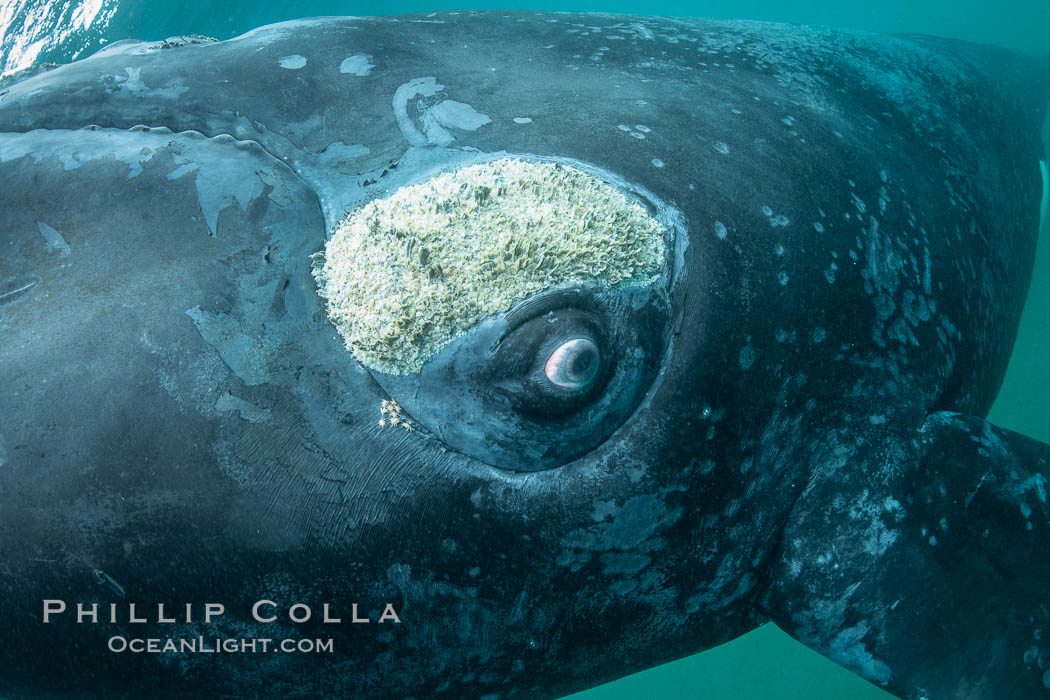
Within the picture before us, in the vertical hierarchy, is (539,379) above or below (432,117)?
below

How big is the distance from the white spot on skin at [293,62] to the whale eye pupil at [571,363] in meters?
1.97

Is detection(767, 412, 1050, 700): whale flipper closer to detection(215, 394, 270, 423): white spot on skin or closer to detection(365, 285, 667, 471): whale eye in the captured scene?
detection(365, 285, 667, 471): whale eye

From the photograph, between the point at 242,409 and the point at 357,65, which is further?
the point at 357,65

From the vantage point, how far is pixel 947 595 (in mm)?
2994

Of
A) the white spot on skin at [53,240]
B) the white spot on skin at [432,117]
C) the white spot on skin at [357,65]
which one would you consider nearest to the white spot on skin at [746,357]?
the white spot on skin at [432,117]

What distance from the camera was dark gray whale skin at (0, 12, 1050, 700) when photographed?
208cm

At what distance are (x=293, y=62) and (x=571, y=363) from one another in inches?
81.7

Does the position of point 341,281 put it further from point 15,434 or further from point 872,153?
point 872,153

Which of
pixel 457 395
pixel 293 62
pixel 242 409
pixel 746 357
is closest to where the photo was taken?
pixel 242 409

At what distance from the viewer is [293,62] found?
2936 mm

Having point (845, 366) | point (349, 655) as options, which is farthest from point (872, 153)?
point (349, 655)

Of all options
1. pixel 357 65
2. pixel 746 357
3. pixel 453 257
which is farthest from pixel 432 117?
pixel 746 357

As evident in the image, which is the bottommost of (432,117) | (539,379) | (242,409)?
(242,409)

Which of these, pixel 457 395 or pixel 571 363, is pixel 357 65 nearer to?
pixel 457 395
